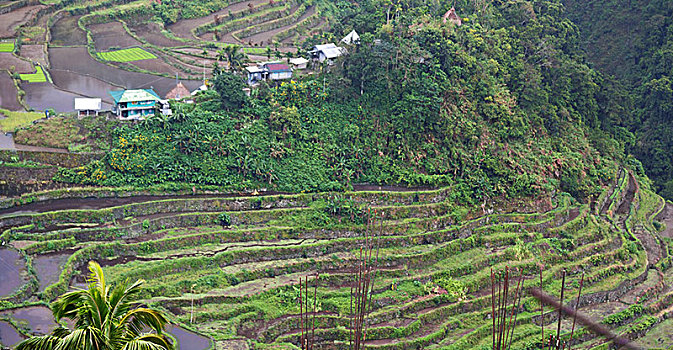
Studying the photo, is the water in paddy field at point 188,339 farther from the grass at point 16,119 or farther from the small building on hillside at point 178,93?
the small building on hillside at point 178,93

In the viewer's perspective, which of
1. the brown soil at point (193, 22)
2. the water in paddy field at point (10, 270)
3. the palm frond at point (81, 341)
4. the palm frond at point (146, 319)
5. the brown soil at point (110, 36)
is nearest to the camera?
the palm frond at point (81, 341)

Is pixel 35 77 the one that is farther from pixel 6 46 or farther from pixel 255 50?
pixel 255 50

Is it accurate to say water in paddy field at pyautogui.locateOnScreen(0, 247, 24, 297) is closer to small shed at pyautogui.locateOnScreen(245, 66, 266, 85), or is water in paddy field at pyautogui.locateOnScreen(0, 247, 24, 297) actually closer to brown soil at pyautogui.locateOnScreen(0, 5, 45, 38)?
small shed at pyautogui.locateOnScreen(245, 66, 266, 85)

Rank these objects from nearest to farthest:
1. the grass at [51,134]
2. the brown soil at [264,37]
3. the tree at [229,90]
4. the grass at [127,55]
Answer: the grass at [51,134] → the tree at [229,90] → the grass at [127,55] → the brown soil at [264,37]

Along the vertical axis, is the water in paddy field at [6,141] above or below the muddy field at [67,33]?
below

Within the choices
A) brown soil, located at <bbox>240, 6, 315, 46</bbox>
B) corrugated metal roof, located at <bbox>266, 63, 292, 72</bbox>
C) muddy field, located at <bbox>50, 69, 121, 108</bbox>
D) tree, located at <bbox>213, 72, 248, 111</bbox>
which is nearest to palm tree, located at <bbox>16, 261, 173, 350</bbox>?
tree, located at <bbox>213, 72, 248, 111</bbox>

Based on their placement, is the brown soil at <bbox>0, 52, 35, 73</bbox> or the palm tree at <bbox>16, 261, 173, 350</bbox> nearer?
the palm tree at <bbox>16, 261, 173, 350</bbox>

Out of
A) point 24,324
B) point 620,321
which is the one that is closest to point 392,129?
point 620,321

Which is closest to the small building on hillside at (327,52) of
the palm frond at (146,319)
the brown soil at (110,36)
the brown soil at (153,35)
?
the brown soil at (153,35)
